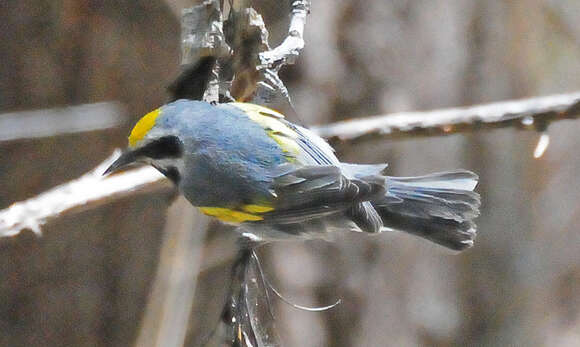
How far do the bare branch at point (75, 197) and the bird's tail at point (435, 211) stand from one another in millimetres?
437

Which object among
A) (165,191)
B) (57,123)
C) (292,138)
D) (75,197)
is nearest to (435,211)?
(292,138)

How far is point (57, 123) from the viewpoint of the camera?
5.99ft

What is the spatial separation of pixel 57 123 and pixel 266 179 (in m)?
0.75

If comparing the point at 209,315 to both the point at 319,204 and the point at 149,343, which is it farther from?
the point at 319,204

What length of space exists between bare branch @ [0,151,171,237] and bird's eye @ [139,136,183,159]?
0.47 ft

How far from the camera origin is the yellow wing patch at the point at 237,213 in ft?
4.20

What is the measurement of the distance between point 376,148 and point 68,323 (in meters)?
1.05

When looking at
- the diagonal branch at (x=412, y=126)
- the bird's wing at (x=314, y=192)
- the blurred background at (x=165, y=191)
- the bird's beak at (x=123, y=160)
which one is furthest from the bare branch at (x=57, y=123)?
the bird's wing at (x=314, y=192)

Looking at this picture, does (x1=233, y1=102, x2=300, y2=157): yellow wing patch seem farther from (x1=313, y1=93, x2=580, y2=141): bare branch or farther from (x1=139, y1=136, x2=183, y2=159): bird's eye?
(x1=313, y1=93, x2=580, y2=141): bare branch

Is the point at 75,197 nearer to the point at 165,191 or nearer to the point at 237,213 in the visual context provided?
the point at 237,213

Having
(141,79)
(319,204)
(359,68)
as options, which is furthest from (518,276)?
(319,204)

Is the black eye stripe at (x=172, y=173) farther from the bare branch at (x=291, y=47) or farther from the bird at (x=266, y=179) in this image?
the bare branch at (x=291, y=47)

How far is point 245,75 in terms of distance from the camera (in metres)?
1.31

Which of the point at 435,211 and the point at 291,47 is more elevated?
the point at 291,47
